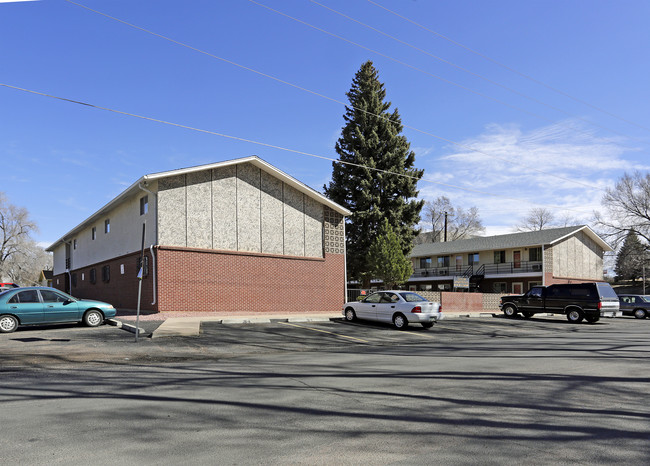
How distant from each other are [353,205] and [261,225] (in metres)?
17.1

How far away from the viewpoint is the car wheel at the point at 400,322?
64.7 feet

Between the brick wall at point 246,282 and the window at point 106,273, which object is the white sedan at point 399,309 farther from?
the window at point 106,273

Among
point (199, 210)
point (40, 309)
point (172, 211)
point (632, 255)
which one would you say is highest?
point (199, 210)

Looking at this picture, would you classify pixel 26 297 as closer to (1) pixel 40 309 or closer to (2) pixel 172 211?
(1) pixel 40 309

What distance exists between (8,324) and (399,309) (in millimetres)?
13853

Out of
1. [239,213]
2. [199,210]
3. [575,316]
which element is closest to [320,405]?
[199,210]

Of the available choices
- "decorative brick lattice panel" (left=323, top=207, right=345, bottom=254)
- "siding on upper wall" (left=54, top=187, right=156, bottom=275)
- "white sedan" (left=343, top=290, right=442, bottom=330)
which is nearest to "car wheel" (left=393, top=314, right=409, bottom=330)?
"white sedan" (left=343, top=290, right=442, bottom=330)

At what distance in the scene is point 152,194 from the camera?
22578 millimetres

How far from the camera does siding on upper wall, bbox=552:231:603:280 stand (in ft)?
158

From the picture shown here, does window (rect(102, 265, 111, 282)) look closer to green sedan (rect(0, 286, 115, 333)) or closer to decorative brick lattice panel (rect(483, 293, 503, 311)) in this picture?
green sedan (rect(0, 286, 115, 333))

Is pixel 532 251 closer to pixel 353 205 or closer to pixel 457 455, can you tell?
pixel 353 205

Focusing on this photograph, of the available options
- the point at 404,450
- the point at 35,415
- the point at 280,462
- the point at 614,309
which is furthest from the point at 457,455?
the point at 614,309

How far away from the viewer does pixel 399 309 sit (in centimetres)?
1981

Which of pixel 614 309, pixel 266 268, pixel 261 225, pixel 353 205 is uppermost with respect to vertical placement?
pixel 353 205
